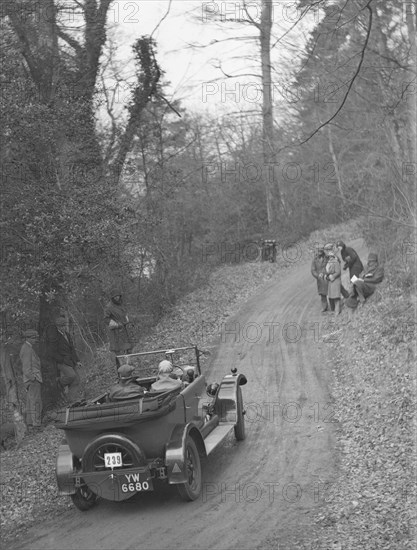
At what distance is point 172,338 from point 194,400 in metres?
9.20

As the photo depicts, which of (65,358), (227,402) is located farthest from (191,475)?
(65,358)

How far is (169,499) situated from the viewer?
27.8 ft

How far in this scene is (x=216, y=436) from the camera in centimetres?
945

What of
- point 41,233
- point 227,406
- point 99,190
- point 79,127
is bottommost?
point 227,406

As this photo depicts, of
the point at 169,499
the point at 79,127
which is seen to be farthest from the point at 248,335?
the point at 169,499

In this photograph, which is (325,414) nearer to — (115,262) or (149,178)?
(115,262)

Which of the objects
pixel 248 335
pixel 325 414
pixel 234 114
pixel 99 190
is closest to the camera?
pixel 325 414

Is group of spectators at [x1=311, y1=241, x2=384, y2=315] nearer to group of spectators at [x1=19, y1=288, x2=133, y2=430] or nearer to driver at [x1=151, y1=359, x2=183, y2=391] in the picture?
group of spectators at [x1=19, y1=288, x2=133, y2=430]

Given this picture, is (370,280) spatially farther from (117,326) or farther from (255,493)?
(255,493)

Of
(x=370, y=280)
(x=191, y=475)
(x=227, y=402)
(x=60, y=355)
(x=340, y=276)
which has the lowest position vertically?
→ (x=191, y=475)

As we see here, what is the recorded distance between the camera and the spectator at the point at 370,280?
16.3 m

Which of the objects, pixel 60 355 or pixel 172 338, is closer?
pixel 60 355

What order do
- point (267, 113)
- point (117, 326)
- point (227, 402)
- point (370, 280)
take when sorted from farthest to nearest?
point (267, 113), point (370, 280), point (117, 326), point (227, 402)

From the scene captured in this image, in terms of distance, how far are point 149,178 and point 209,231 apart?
13603mm
